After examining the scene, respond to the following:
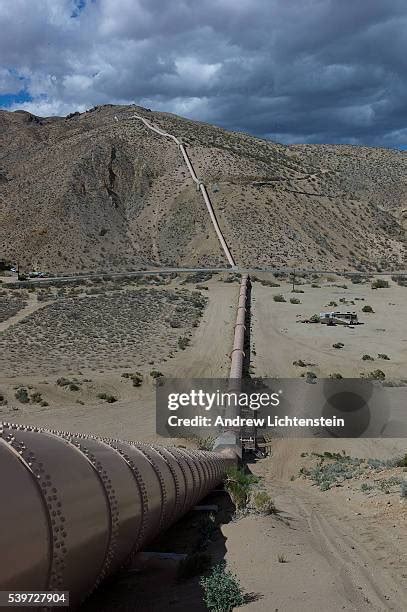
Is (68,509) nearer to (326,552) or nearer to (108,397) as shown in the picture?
(326,552)

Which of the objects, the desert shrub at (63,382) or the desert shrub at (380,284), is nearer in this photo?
the desert shrub at (63,382)

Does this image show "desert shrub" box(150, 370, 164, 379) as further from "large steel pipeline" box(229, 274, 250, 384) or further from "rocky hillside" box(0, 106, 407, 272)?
"rocky hillside" box(0, 106, 407, 272)

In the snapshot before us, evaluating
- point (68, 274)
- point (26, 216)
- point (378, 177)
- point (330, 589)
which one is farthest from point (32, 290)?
point (378, 177)

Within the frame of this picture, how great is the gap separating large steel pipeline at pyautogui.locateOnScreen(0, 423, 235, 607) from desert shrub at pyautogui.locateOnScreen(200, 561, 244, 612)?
0.88 meters

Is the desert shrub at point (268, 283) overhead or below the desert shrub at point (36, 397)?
overhead

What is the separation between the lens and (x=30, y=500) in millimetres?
4094

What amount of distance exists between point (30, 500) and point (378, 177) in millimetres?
131605

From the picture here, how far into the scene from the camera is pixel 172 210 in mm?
83938

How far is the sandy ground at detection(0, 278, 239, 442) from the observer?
2219 centimetres

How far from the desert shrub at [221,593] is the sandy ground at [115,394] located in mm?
14795

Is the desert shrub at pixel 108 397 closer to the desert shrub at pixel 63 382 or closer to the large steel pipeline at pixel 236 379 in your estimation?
the desert shrub at pixel 63 382

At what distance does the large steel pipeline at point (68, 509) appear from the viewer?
396 cm

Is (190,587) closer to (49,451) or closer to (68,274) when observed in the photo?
(49,451)

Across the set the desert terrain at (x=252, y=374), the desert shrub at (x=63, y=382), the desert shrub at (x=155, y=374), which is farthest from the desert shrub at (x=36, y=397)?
the desert shrub at (x=155, y=374)
